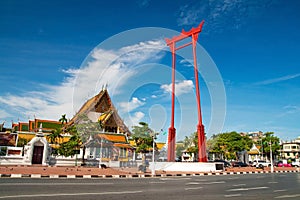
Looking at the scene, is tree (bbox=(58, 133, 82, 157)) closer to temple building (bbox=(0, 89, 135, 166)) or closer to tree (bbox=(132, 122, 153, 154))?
temple building (bbox=(0, 89, 135, 166))

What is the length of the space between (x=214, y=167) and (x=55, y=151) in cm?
1897

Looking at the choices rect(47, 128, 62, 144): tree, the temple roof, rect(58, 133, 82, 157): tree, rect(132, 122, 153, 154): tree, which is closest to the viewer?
rect(58, 133, 82, 157): tree

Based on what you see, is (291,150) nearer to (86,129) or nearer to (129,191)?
(86,129)

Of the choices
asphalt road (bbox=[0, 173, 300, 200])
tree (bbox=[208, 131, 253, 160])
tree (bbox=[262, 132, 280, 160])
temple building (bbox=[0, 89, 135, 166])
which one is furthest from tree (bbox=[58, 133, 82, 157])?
tree (bbox=[262, 132, 280, 160])

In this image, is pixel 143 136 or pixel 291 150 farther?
pixel 291 150

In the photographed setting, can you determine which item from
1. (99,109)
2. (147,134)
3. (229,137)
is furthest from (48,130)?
(229,137)

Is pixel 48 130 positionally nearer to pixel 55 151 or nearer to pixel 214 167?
pixel 55 151

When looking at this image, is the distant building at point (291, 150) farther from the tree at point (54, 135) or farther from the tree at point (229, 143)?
the tree at point (54, 135)

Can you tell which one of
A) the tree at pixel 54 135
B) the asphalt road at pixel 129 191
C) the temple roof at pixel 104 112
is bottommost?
the asphalt road at pixel 129 191

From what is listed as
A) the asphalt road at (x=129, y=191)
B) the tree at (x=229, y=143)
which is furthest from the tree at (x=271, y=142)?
the asphalt road at (x=129, y=191)

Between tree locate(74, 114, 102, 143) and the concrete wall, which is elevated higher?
tree locate(74, 114, 102, 143)

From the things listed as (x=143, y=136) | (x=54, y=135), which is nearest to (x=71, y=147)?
(x=54, y=135)

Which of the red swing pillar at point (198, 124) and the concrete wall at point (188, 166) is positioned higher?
the red swing pillar at point (198, 124)

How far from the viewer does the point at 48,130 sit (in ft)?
128
